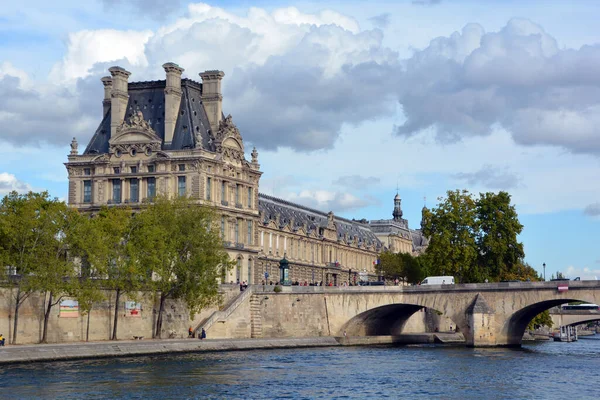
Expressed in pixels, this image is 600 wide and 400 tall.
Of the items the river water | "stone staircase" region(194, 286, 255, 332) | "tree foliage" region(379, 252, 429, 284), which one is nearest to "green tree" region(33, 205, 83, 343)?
the river water

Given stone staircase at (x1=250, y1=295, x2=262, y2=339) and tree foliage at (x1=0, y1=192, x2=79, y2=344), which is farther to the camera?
stone staircase at (x1=250, y1=295, x2=262, y2=339)

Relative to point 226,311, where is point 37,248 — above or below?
above

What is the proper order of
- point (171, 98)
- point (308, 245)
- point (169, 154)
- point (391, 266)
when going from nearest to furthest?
point (169, 154) → point (171, 98) → point (308, 245) → point (391, 266)

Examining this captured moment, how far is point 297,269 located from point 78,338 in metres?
73.0

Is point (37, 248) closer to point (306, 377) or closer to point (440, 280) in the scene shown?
point (306, 377)

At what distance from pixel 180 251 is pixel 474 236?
40.3m

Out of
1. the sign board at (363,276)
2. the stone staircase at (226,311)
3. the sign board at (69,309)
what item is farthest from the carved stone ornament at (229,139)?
the sign board at (363,276)

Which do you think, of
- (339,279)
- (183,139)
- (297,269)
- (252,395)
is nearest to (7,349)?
(252,395)

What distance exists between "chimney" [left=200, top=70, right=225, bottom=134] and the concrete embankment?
Result: 34172 mm

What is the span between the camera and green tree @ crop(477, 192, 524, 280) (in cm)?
12431

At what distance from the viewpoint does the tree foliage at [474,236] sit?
12400cm

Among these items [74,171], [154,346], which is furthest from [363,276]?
[154,346]

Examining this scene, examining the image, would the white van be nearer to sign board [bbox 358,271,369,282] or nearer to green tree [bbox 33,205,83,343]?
green tree [bbox 33,205,83,343]

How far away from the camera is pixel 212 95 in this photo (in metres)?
129
